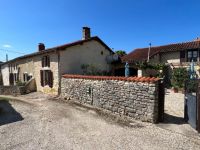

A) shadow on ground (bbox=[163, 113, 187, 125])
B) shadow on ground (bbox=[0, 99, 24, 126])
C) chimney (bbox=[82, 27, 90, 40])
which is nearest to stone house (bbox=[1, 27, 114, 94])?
chimney (bbox=[82, 27, 90, 40])

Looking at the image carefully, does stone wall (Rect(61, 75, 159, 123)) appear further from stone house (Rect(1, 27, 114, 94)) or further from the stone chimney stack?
the stone chimney stack

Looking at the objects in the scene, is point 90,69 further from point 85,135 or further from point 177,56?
point 85,135

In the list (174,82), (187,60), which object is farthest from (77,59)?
(187,60)

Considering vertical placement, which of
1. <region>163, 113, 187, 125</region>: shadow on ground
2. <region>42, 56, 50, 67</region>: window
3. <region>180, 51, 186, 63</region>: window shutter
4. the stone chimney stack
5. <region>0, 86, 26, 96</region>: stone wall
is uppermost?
the stone chimney stack

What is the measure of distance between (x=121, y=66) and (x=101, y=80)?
36.2 ft

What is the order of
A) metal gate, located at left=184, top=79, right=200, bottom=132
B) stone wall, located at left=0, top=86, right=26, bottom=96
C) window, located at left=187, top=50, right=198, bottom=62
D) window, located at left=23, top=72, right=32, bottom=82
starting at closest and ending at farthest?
1. metal gate, located at left=184, top=79, right=200, bottom=132
2. stone wall, located at left=0, top=86, right=26, bottom=96
3. window, located at left=187, top=50, right=198, bottom=62
4. window, located at left=23, top=72, right=32, bottom=82

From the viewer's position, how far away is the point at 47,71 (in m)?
18.5

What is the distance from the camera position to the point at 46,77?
18.8 meters

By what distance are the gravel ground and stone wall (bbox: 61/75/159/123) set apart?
0.75 m

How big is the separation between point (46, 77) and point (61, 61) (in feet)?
10.3

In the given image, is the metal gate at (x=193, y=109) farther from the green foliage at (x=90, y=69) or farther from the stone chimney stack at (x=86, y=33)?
the stone chimney stack at (x=86, y=33)

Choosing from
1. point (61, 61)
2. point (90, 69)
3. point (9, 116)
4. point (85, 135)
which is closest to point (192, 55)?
point (90, 69)

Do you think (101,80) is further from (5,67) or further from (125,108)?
(5,67)

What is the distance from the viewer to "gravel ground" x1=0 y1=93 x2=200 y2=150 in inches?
254
